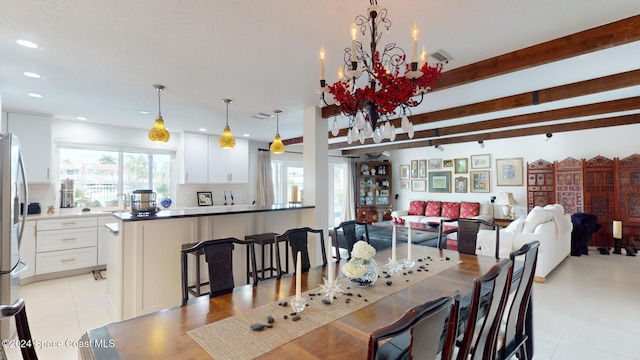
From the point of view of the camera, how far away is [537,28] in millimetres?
2148

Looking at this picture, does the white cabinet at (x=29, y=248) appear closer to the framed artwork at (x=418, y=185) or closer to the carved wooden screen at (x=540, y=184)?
the framed artwork at (x=418, y=185)

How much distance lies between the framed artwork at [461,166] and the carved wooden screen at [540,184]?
1471 millimetres

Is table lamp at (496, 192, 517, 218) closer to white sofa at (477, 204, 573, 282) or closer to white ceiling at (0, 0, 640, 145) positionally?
white sofa at (477, 204, 573, 282)

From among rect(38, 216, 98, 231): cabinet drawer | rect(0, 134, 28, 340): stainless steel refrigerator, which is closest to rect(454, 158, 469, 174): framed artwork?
rect(38, 216, 98, 231): cabinet drawer

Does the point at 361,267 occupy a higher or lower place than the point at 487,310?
higher

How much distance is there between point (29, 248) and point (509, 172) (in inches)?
376

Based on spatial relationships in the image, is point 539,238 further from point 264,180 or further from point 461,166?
point 264,180

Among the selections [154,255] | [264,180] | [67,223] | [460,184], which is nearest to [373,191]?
[460,184]

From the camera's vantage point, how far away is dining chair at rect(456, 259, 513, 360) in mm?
1252

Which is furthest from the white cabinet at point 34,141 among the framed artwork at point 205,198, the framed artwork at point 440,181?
the framed artwork at point 440,181

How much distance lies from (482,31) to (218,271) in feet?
8.35

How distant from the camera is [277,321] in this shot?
1400 millimetres

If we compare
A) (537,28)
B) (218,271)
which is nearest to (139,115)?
(218,271)

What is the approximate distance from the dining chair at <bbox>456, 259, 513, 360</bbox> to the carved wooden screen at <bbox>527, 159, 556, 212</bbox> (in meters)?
6.54
